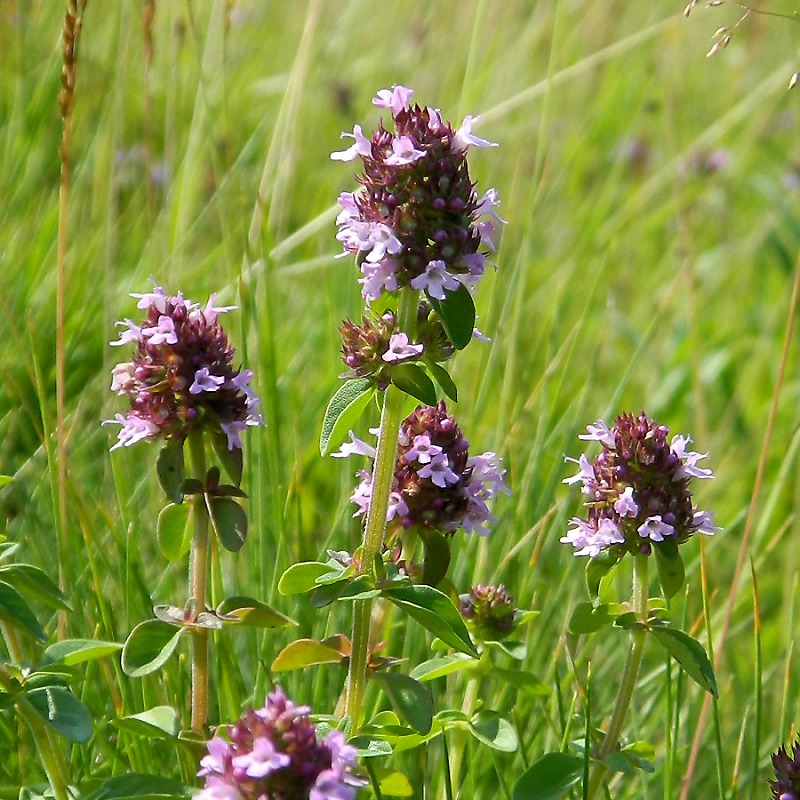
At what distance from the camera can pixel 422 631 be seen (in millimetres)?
1910

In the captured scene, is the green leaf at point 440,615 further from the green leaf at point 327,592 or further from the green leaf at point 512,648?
the green leaf at point 512,648

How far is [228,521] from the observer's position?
52.7 inches

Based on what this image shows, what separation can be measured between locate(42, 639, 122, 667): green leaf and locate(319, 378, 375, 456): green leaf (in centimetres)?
31

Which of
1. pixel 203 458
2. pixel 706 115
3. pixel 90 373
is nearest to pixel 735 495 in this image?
pixel 90 373

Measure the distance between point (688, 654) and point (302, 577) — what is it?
45 cm

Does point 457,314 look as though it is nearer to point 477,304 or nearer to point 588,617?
point 588,617

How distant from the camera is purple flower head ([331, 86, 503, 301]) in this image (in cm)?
124

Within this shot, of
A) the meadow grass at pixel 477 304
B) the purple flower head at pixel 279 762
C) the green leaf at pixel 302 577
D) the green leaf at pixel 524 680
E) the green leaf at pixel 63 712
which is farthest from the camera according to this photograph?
the meadow grass at pixel 477 304

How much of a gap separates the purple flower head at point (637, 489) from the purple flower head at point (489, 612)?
164 mm

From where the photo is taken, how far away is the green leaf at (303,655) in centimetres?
131

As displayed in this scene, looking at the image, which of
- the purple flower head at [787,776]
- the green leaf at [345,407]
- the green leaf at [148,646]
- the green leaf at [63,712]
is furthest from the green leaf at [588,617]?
the green leaf at [63,712]

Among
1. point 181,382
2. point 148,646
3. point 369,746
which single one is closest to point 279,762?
point 369,746

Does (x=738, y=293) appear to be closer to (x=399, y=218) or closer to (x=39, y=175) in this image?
(x=39, y=175)

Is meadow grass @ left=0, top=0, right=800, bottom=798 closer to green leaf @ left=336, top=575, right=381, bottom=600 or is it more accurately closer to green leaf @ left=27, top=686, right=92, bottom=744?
green leaf @ left=27, top=686, right=92, bottom=744
